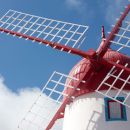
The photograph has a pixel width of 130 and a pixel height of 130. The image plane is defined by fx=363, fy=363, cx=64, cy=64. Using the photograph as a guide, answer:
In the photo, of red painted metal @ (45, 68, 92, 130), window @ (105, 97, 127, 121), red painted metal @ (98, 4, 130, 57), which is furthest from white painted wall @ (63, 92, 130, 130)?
red painted metal @ (98, 4, 130, 57)

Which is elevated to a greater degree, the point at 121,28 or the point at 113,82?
the point at 121,28

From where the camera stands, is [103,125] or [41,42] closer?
[103,125]

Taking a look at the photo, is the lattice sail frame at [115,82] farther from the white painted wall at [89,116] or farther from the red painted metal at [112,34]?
the red painted metal at [112,34]

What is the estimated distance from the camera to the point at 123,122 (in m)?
9.97

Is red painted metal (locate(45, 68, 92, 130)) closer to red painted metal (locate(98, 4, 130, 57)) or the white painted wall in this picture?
the white painted wall

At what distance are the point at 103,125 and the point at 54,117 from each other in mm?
1866

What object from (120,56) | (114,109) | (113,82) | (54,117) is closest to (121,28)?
(120,56)

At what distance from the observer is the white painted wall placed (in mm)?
9969

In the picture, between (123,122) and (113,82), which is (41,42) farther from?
(123,122)

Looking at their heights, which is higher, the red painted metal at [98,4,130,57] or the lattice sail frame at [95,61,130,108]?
the red painted metal at [98,4,130,57]

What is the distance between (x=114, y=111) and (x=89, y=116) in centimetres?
72

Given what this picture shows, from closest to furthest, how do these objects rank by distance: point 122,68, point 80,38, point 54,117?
point 122,68, point 80,38, point 54,117

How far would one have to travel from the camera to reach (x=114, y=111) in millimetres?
10328

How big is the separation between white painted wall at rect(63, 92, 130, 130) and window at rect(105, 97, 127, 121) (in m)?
0.09
